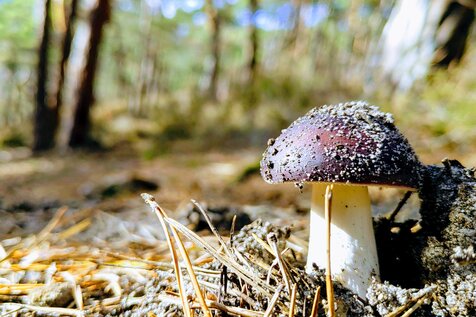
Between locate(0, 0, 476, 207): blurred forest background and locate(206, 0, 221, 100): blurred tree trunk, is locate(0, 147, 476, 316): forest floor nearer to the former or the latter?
→ locate(0, 0, 476, 207): blurred forest background

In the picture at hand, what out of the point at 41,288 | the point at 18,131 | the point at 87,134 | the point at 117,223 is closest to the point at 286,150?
the point at 41,288

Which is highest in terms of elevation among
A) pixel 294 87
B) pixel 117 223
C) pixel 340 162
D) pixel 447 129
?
pixel 294 87

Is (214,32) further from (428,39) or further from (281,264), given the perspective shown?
(281,264)

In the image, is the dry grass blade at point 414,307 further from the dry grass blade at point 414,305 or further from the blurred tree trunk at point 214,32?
the blurred tree trunk at point 214,32

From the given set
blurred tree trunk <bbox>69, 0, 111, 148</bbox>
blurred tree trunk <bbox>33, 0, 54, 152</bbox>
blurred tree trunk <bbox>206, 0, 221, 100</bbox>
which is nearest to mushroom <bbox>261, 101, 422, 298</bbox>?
blurred tree trunk <bbox>69, 0, 111, 148</bbox>

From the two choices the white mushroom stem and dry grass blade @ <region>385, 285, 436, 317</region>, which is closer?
dry grass blade @ <region>385, 285, 436, 317</region>

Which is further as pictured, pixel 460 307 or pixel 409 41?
pixel 409 41

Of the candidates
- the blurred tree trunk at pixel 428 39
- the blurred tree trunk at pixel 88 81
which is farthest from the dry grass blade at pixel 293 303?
the blurred tree trunk at pixel 88 81

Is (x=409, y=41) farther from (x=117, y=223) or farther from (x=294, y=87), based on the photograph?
(x=117, y=223)
